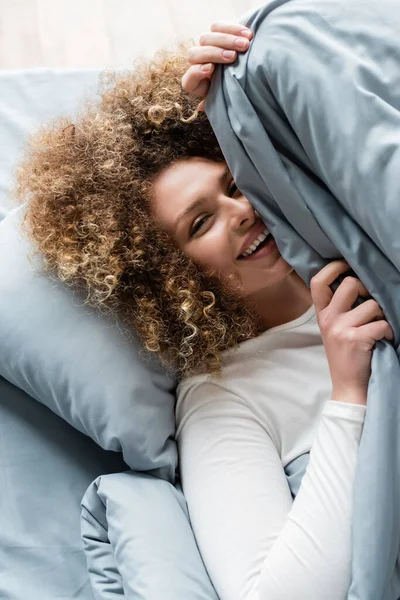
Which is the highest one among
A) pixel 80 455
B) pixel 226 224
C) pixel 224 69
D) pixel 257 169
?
pixel 224 69

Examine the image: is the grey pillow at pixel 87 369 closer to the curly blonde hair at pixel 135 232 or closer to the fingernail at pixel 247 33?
the curly blonde hair at pixel 135 232

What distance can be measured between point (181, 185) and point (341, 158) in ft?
1.03

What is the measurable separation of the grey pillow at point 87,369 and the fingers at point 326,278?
1.05 ft

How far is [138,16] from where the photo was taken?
8.54 ft

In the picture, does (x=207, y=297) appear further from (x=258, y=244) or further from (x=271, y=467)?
(x=271, y=467)

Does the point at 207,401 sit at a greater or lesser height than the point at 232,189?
lesser

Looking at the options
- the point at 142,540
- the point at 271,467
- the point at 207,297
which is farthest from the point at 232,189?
the point at 142,540

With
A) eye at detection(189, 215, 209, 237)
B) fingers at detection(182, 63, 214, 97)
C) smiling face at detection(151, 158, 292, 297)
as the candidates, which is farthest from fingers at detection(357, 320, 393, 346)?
fingers at detection(182, 63, 214, 97)

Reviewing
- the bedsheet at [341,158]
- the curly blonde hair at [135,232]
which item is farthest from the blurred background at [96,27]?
the bedsheet at [341,158]

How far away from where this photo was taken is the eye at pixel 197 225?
1.19 meters

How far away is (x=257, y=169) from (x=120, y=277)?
297 millimetres

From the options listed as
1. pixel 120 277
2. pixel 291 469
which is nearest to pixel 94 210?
pixel 120 277

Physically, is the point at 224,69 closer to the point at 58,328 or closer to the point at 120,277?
the point at 120,277

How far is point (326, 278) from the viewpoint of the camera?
106 cm
